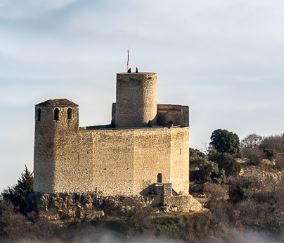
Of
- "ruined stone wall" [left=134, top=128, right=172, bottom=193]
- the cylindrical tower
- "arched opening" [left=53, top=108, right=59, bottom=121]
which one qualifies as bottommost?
"ruined stone wall" [left=134, top=128, right=172, bottom=193]

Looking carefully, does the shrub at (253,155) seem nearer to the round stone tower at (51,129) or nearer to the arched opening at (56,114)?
the round stone tower at (51,129)

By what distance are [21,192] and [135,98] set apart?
737cm

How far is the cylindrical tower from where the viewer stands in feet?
259

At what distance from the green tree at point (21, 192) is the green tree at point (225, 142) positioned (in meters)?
16.5

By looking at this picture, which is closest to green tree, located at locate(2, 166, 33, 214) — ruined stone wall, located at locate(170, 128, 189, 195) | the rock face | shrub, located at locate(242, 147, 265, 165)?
the rock face

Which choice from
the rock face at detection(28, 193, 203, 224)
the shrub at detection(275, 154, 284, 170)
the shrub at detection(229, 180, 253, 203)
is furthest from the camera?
the shrub at detection(275, 154, 284, 170)

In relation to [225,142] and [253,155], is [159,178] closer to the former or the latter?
[253,155]

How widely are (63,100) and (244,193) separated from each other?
11.2 meters

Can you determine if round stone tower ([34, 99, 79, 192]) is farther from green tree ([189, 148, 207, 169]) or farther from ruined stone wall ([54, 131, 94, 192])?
green tree ([189, 148, 207, 169])

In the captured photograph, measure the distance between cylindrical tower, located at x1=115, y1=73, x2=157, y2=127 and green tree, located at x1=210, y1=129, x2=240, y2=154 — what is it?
40.7ft

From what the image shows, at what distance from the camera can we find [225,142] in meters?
91.2

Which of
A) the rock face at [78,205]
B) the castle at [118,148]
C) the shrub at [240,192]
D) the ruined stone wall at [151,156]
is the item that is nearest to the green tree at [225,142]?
the shrub at [240,192]

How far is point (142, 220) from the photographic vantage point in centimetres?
7531

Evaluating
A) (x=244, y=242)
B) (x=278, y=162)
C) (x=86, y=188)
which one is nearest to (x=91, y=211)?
(x=86, y=188)
